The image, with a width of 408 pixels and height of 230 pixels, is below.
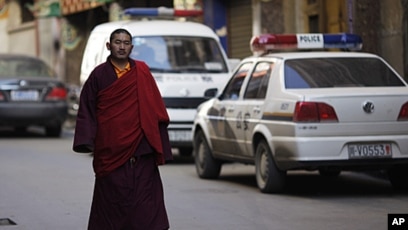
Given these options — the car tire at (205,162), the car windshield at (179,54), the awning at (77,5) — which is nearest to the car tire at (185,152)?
the car windshield at (179,54)

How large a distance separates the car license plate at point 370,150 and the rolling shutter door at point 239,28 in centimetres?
1279

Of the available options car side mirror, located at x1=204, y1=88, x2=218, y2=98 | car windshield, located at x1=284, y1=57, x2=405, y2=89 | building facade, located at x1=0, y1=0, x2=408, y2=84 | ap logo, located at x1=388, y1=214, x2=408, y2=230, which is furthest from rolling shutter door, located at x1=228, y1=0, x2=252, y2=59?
ap logo, located at x1=388, y1=214, x2=408, y2=230

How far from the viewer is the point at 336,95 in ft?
35.4

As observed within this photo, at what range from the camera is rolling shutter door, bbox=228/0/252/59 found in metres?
23.7

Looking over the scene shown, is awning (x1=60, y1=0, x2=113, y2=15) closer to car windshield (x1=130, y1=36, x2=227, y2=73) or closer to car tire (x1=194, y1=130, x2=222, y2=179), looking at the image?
car windshield (x1=130, y1=36, x2=227, y2=73)

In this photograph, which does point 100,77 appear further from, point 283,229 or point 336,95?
point 336,95

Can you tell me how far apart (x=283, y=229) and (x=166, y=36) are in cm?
784

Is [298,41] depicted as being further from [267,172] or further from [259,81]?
[267,172]

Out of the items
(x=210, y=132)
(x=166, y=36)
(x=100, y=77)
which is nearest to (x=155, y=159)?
(x=100, y=77)

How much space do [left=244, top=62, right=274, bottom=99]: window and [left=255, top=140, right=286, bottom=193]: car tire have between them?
0.62m

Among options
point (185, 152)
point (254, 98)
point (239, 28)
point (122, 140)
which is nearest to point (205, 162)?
point (254, 98)

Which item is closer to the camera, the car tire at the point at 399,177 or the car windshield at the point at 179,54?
the car tire at the point at 399,177

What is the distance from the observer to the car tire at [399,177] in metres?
11.7

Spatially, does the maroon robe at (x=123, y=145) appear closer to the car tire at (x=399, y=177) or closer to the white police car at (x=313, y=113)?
the white police car at (x=313, y=113)
